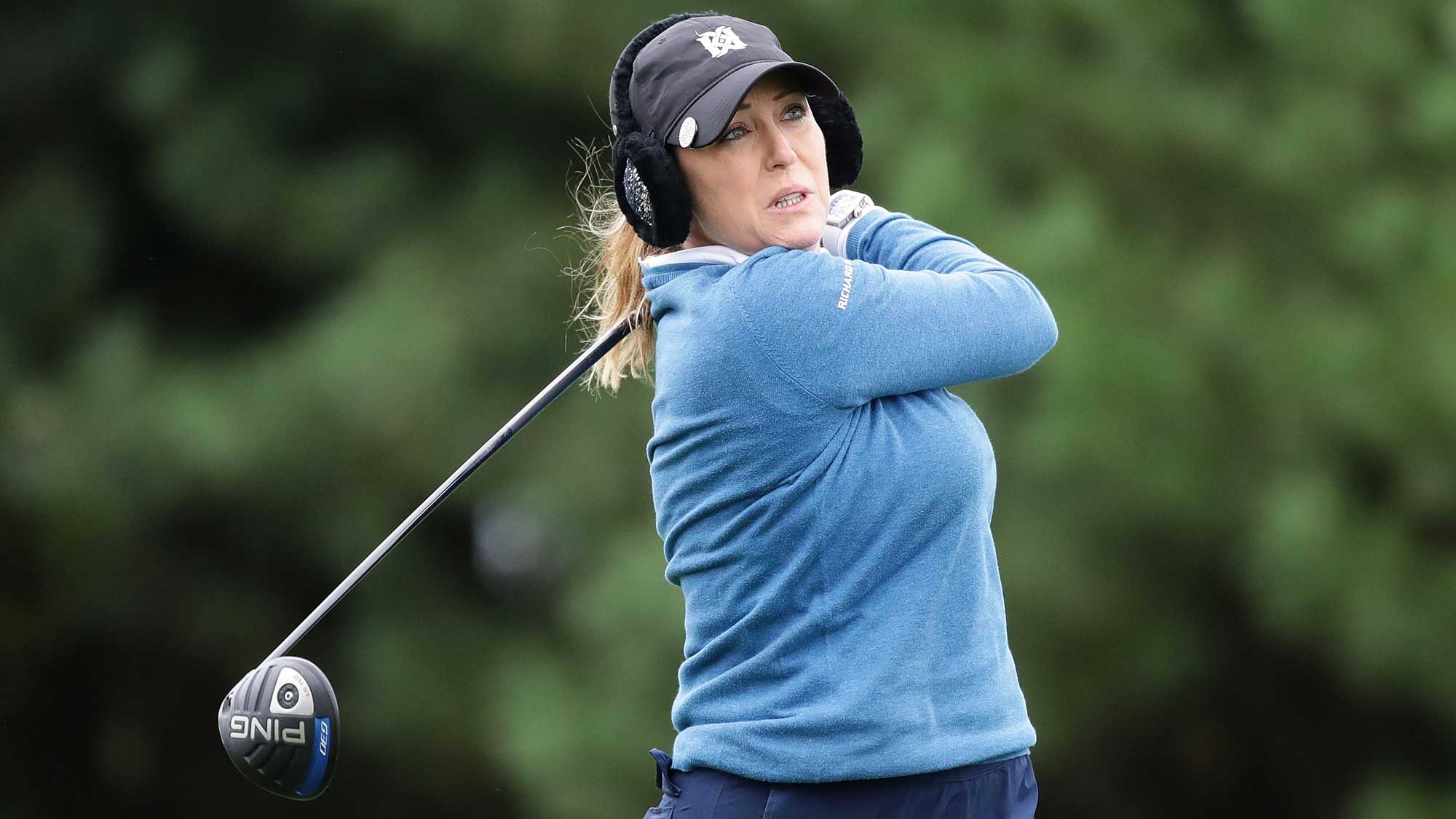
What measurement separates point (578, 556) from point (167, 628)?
1224mm

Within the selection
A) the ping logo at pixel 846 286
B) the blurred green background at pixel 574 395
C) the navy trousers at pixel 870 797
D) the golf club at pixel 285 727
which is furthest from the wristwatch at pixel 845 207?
the blurred green background at pixel 574 395

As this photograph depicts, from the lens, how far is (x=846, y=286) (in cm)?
162

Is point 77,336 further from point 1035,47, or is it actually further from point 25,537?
point 1035,47

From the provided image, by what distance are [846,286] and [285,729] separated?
0.78 m

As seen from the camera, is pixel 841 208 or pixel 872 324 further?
pixel 841 208

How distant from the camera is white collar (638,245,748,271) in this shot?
1.72m

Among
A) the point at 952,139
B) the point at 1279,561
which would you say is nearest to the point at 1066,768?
the point at 1279,561

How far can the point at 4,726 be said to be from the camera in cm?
521

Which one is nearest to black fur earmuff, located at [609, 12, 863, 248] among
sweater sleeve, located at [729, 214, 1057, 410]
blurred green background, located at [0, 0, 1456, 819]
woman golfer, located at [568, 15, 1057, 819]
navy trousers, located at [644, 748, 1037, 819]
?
woman golfer, located at [568, 15, 1057, 819]

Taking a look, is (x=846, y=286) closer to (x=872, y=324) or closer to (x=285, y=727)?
(x=872, y=324)

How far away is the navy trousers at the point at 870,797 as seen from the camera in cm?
162

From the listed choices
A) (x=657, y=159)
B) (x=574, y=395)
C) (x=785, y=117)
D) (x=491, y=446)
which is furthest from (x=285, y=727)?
(x=574, y=395)

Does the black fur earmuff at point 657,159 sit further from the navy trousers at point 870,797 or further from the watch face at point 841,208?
the navy trousers at point 870,797

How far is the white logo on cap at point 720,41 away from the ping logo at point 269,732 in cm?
82
